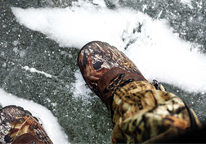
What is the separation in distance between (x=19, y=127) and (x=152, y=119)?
0.98 m

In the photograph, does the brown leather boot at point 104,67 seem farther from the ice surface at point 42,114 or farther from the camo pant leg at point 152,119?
the ice surface at point 42,114

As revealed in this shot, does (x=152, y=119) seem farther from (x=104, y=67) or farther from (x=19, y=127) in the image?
(x=19, y=127)

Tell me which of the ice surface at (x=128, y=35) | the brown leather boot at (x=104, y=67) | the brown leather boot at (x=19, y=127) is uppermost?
the ice surface at (x=128, y=35)

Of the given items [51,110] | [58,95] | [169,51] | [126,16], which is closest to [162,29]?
[169,51]

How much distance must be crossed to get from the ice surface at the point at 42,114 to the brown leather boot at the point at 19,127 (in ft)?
0.20

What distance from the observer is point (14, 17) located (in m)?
1.31

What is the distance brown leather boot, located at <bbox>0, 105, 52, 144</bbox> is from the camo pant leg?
69 cm

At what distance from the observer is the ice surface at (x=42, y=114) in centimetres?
136

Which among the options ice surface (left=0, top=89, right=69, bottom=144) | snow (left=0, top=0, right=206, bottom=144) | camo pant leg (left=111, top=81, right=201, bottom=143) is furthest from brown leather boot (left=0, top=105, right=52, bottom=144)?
camo pant leg (left=111, top=81, right=201, bottom=143)

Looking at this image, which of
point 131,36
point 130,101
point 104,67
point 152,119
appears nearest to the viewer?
point 152,119

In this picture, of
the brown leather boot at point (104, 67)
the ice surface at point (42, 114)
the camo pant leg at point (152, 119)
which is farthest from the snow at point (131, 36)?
the camo pant leg at point (152, 119)

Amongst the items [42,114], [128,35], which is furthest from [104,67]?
[42,114]

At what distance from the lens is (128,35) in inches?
50.7

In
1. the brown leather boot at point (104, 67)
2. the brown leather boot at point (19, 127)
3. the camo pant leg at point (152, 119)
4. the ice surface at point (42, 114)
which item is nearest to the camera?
the camo pant leg at point (152, 119)
